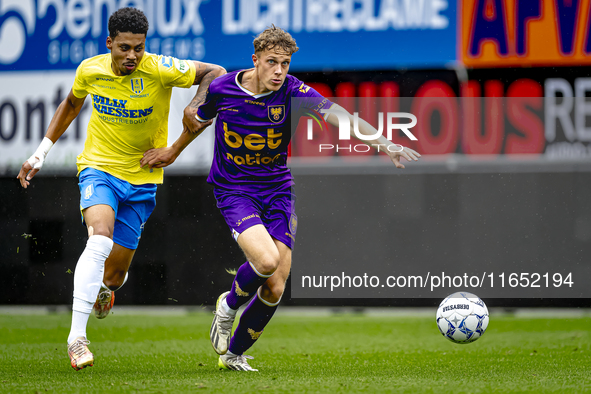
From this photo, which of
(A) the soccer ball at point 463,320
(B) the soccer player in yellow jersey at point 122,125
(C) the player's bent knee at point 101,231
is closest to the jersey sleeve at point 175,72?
(B) the soccer player in yellow jersey at point 122,125

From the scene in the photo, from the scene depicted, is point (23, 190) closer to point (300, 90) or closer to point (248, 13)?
point (248, 13)

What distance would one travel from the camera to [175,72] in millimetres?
4797

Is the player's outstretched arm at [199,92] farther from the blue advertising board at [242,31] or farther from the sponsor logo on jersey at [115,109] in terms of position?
the blue advertising board at [242,31]

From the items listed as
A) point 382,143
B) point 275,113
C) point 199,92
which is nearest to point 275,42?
point 275,113

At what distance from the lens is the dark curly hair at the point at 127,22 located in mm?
4457

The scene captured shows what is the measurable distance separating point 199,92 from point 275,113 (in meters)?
0.61

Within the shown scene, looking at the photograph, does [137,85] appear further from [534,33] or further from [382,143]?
[534,33]

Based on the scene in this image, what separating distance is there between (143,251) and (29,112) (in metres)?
2.11

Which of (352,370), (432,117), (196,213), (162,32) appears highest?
(162,32)

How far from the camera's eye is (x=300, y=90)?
15.2 feet

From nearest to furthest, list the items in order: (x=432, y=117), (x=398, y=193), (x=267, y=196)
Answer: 1. (x=267, y=196)
2. (x=432, y=117)
3. (x=398, y=193)

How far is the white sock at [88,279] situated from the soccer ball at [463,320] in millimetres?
2191

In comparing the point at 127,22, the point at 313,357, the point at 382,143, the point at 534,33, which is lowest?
the point at 313,357

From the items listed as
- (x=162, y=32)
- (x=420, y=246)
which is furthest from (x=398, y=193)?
(x=162, y=32)
